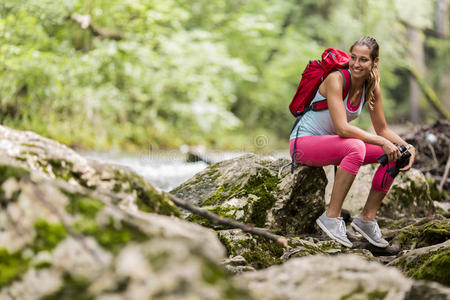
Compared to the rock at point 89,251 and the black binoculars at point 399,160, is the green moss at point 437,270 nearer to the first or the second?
the black binoculars at point 399,160

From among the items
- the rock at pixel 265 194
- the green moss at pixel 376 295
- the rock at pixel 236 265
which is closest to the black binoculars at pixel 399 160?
the rock at pixel 265 194

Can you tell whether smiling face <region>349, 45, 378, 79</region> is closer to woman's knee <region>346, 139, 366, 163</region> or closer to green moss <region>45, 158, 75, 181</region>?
woman's knee <region>346, 139, 366, 163</region>

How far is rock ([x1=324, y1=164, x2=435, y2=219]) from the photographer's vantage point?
16.5 ft

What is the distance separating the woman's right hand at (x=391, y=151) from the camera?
3.48m

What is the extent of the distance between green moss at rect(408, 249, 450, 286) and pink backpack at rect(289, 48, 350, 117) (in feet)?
5.20

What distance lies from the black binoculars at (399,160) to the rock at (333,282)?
2017 millimetres

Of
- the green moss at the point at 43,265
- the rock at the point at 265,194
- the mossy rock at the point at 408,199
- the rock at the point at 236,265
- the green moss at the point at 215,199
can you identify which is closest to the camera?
the green moss at the point at 43,265

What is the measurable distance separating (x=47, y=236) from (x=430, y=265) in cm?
199

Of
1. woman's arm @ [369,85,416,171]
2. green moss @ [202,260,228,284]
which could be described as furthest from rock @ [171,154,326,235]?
green moss @ [202,260,228,284]

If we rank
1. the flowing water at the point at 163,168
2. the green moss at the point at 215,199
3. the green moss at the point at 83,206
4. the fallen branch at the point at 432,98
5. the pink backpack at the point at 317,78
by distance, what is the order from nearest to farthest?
the green moss at the point at 83,206
the pink backpack at the point at 317,78
the green moss at the point at 215,199
the flowing water at the point at 163,168
the fallen branch at the point at 432,98

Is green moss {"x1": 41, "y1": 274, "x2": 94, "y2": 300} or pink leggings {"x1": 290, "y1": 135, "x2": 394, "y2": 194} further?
pink leggings {"x1": 290, "y1": 135, "x2": 394, "y2": 194}

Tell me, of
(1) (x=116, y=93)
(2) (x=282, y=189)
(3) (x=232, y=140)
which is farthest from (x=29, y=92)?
(2) (x=282, y=189)

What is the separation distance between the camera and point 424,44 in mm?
26422

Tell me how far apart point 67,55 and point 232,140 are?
7.31 meters
